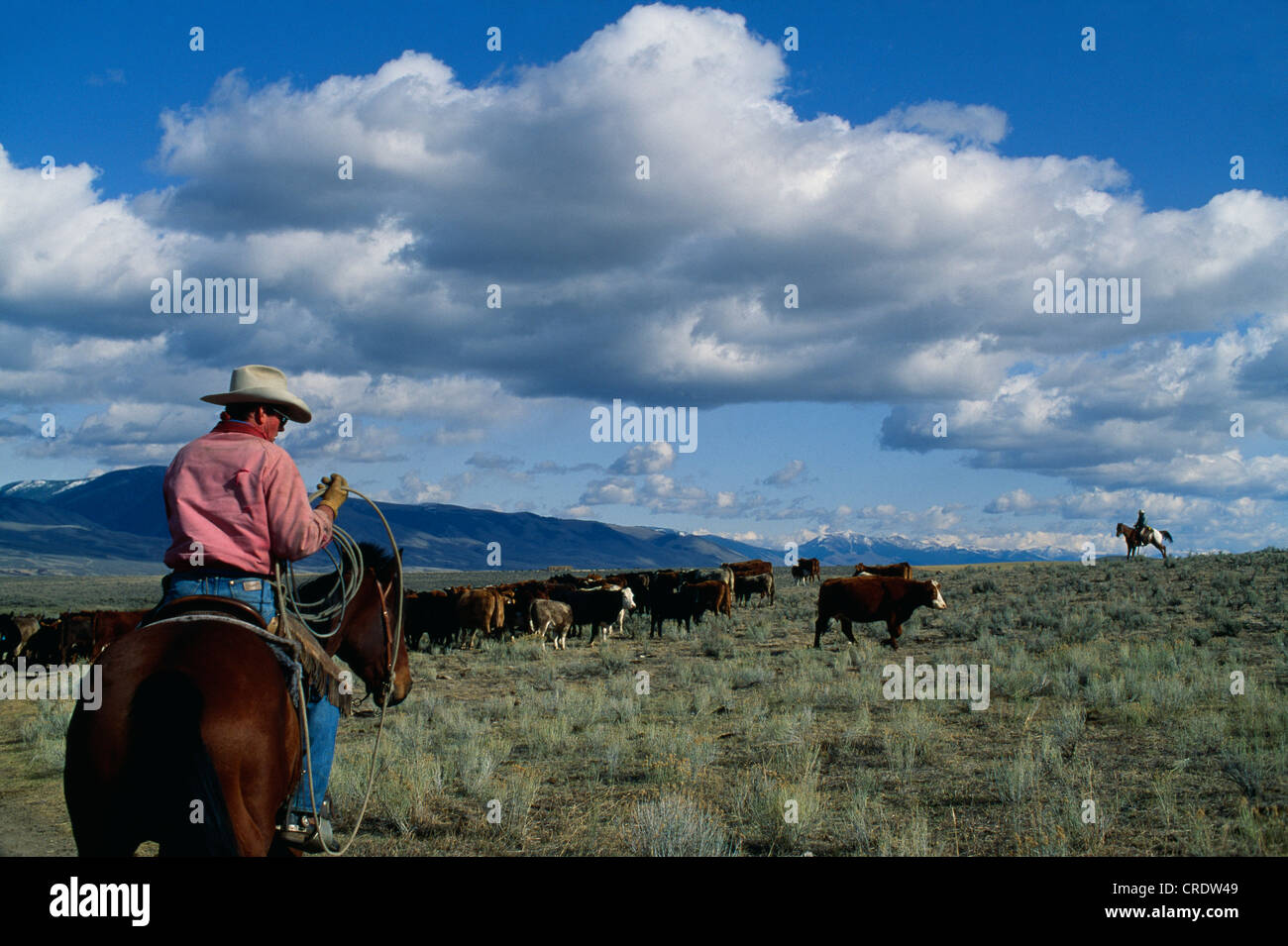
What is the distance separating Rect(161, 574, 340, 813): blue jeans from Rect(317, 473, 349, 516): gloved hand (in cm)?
59

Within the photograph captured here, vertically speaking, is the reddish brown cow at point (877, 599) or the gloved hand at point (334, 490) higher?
the gloved hand at point (334, 490)

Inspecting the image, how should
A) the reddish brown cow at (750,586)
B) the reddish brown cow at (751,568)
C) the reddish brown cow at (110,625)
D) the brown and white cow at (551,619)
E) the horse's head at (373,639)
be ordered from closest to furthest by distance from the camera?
1. the horse's head at (373,639)
2. the reddish brown cow at (110,625)
3. the brown and white cow at (551,619)
4. the reddish brown cow at (750,586)
5. the reddish brown cow at (751,568)

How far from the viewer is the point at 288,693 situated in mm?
4156

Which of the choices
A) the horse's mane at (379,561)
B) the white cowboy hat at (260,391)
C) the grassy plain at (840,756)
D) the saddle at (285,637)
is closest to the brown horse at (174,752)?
the saddle at (285,637)

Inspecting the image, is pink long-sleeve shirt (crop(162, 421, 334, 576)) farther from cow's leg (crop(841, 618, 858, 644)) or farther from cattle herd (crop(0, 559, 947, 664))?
cattle herd (crop(0, 559, 947, 664))

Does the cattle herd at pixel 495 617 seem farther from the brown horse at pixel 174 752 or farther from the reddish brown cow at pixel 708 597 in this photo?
the brown horse at pixel 174 752

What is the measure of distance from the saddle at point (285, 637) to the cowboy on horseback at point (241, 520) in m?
0.10

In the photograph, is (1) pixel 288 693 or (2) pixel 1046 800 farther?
(2) pixel 1046 800

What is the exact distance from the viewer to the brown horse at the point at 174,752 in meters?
3.49
